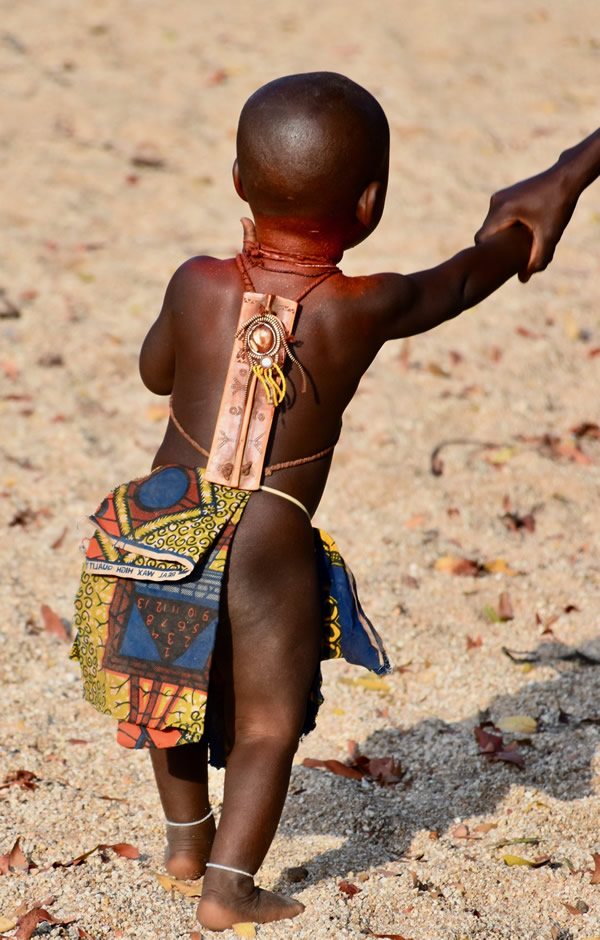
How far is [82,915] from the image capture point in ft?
9.52

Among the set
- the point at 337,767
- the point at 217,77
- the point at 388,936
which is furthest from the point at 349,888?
the point at 217,77

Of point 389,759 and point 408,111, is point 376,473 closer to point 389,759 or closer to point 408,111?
point 389,759

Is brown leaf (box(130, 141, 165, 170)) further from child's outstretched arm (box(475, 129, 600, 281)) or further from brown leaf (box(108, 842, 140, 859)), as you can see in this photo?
brown leaf (box(108, 842, 140, 859))

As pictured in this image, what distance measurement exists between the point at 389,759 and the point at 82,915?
47.0 inches

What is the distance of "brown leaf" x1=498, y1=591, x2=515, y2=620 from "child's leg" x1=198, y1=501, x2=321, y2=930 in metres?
1.92

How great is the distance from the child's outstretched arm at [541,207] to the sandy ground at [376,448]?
1.52 meters

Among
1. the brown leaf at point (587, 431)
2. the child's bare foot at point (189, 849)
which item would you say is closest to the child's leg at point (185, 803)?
the child's bare foot at point (189, 849)

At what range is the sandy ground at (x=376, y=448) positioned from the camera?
10.8 ft

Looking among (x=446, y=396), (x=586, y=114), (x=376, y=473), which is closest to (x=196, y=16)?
(x=586, y=114)

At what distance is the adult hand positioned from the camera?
3041 millimetres

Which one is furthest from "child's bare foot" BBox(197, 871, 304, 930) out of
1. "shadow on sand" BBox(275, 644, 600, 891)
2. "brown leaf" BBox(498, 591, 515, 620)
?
"brown leaf" BBox(498, 591, 515, 620)

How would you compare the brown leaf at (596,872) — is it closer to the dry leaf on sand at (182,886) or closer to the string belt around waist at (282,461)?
the dry leaf on sand at (182,886)

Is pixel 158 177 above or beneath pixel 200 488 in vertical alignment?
beneath

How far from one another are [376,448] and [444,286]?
114 inches
